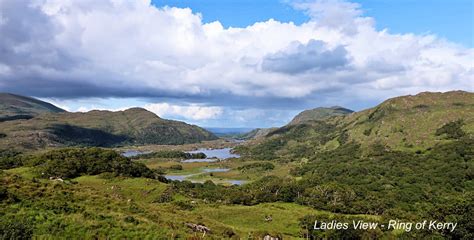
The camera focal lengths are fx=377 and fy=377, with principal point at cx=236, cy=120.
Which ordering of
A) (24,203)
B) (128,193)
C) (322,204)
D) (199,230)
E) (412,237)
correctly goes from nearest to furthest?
(24,203), (199,230), (412,237), (128,193), (322,204)

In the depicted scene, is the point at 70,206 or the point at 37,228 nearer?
the point at 37,228

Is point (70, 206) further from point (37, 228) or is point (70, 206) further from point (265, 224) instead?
point (265, 224)

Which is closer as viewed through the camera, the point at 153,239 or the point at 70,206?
the point at 153,239

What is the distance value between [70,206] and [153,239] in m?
11.5

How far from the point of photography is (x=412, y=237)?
80000 mm

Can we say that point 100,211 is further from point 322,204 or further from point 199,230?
point 322,204

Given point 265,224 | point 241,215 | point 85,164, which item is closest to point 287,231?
point 265,224

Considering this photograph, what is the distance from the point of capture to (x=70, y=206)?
40812 millimetres

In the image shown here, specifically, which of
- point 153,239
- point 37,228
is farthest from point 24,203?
point 153,239

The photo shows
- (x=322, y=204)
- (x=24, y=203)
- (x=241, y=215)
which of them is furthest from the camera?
(x=322, y=204)

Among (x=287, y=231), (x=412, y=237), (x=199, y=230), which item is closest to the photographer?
(x=199, y=230)

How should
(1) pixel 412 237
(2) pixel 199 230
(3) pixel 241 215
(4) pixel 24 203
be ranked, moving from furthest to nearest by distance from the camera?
Result: (3) pixel 241 215, (1) pixel 412 237, (2) pixel 199 230, (4) pixel 24 203

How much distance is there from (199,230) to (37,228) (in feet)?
57.5

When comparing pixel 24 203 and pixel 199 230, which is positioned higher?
pixel 24 203
